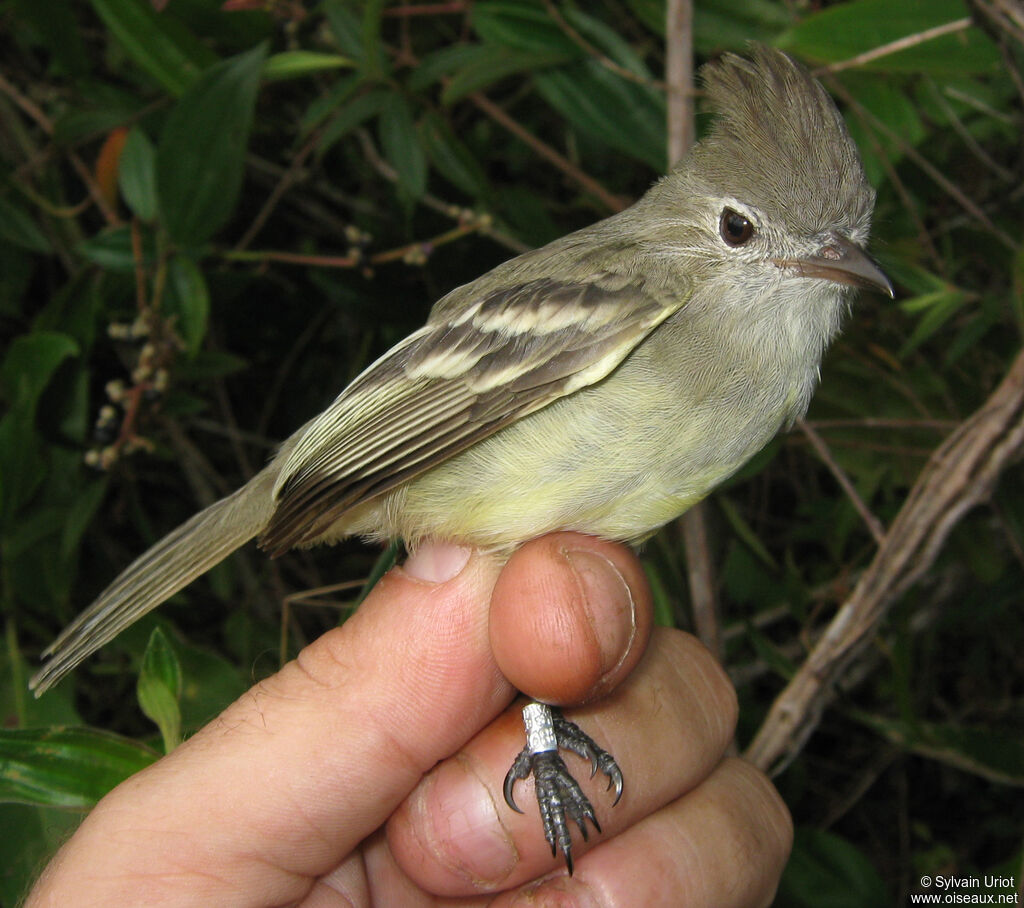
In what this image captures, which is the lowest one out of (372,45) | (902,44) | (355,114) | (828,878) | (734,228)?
(828,878)

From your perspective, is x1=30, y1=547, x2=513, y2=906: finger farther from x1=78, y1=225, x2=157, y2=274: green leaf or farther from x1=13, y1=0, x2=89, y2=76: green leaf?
x1=13, y1=0, x2=89, y2=76: green leaf

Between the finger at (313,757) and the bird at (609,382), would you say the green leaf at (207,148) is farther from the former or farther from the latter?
the finger at (313,757)

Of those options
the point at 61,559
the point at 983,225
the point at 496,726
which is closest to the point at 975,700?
the point at 983,225

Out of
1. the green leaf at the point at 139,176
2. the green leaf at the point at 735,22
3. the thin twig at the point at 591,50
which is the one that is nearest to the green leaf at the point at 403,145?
the thin twig at the point at 591,50

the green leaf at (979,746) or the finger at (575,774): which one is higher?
the finger at (575,774)

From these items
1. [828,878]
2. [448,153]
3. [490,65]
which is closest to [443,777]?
[828,878]

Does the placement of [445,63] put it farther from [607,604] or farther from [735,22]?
[607,604]
